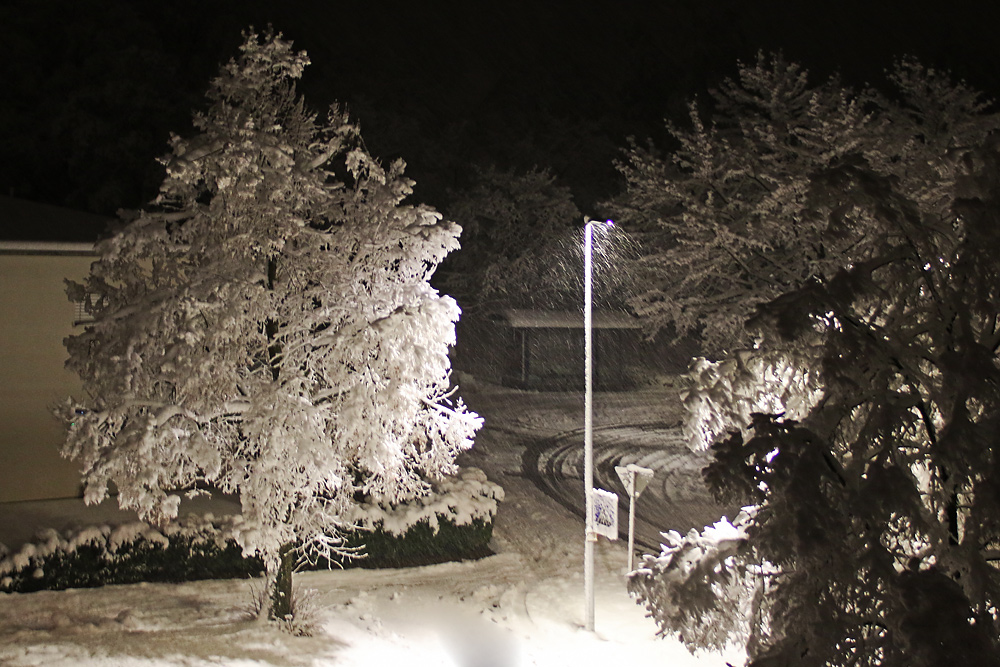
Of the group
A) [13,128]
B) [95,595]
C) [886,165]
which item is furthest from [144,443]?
[13,128]

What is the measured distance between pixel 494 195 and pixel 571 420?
39.2 feet

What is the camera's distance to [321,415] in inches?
373

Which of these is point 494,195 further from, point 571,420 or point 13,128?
point 13,128

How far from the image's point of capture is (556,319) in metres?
35.4

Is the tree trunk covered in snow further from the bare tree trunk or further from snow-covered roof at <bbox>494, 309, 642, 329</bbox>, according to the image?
snow-covered roof at <bbox>494, 309, 642, 329</bbox>

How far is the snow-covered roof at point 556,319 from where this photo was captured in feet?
114

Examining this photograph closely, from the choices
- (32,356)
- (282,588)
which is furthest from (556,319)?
(282,588)

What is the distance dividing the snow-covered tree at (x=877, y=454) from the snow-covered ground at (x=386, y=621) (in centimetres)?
478

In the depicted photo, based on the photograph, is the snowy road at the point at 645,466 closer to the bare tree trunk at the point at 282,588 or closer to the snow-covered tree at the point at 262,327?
the bare tree trunk at the point at 282,588

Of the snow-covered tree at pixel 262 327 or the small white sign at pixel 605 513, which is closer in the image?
the snow-covered tree at pixel 262 327

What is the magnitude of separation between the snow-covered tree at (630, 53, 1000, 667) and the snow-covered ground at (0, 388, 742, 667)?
4.78m

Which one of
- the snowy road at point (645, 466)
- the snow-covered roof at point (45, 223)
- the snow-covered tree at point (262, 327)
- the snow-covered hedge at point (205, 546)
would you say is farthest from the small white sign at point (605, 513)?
the snow-covered roof at point (45, 223)

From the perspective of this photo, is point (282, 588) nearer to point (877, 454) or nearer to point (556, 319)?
point (877, 454)

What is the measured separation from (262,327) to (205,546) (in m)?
5.03
